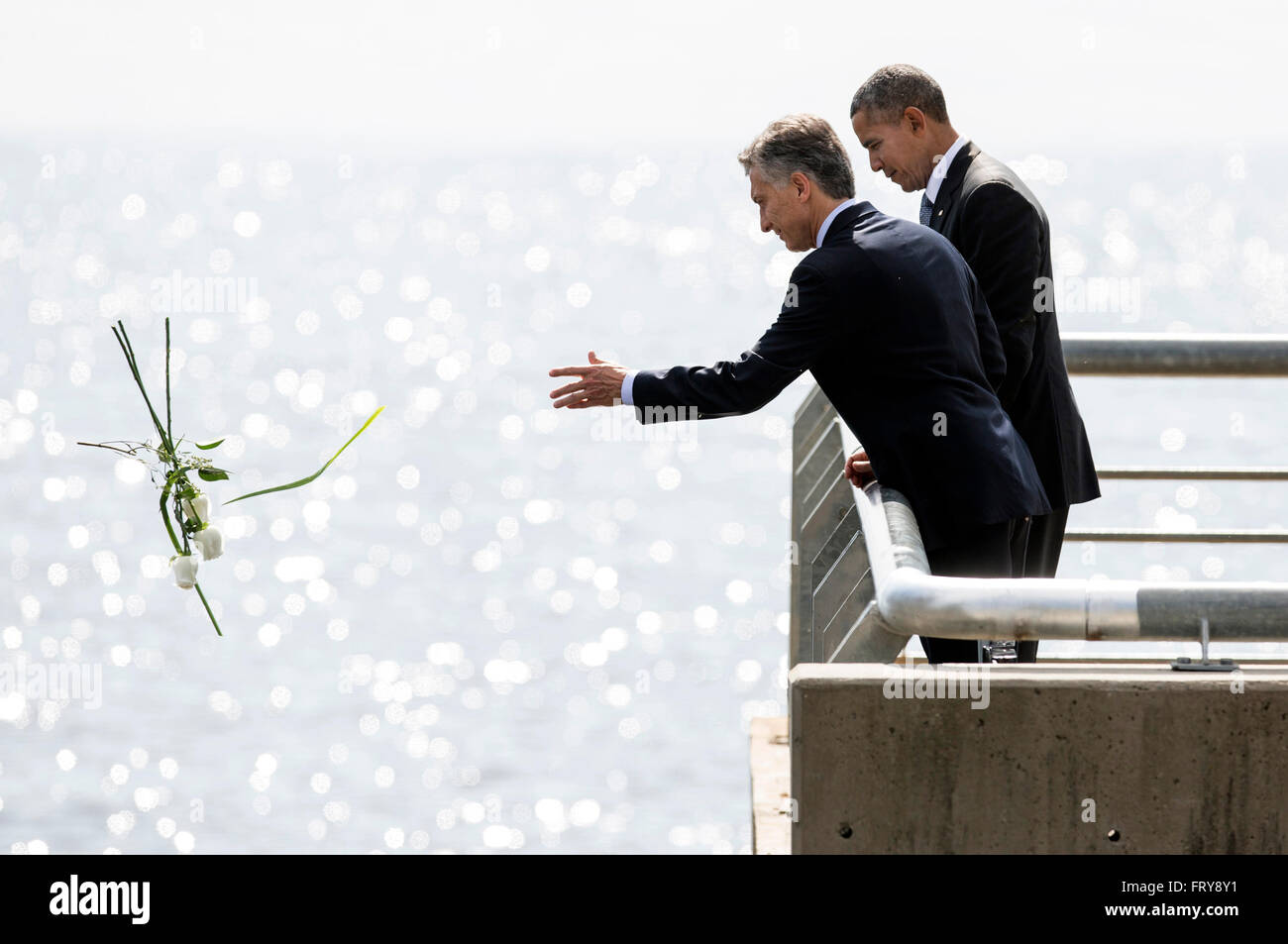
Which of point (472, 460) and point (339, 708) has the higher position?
point (472, 460)

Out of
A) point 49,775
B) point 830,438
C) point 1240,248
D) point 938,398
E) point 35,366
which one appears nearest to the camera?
point 938,398

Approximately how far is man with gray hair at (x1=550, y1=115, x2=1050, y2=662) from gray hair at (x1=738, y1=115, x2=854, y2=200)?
0.15 meters

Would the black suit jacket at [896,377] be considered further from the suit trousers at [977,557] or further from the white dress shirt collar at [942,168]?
the white dress shirt collar at [942,168]

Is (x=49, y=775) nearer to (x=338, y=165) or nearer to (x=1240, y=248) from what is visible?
(x=1240, y=248)

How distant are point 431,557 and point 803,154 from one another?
888 inches

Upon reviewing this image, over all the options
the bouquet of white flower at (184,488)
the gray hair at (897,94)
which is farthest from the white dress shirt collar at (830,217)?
the bouquet of white flower at (184,488)

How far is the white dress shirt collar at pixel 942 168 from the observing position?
455cm

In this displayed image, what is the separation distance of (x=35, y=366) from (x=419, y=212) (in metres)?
56.3

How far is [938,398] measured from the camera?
12.5ft

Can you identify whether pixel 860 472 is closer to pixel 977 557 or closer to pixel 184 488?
pixel 977 557

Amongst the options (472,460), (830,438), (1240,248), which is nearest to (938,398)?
(830,438)

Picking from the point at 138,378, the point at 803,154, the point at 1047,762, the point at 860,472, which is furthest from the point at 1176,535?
the point at 138,378

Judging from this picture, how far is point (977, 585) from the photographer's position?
8.66 feet

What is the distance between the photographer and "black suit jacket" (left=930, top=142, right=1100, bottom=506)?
14.3 ft
